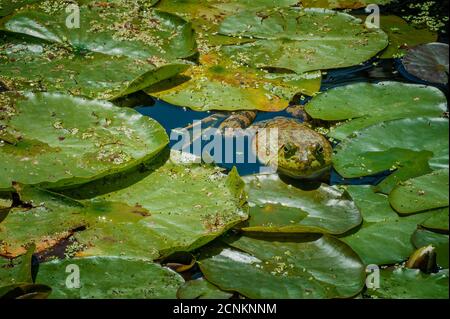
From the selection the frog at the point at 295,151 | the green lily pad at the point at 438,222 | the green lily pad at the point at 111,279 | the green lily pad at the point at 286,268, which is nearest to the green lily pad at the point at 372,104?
the frog at the point at 295,151

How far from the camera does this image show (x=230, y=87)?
4.29m

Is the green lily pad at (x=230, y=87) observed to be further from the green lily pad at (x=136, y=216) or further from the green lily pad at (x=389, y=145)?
the green lily pad at (x=136, y=216)

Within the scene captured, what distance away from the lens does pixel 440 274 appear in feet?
9.42

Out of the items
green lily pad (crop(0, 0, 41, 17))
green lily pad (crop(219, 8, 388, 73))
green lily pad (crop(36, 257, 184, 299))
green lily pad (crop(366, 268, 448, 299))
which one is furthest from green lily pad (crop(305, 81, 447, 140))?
green lily pad (crop(0, 0, 41, 17))

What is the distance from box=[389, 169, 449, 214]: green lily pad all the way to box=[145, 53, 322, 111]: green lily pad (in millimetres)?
1107

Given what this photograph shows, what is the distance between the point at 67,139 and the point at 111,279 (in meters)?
1.04

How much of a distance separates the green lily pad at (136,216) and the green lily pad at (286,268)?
14 cm

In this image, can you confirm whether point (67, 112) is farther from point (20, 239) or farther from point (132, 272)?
point (132, 272)

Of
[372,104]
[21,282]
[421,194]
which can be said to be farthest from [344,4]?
[21,282]

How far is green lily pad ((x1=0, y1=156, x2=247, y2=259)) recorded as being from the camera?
3.09 metres

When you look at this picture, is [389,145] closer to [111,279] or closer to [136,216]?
[136,216]

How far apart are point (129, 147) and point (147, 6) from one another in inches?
76.6

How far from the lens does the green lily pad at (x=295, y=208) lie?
3164mm
